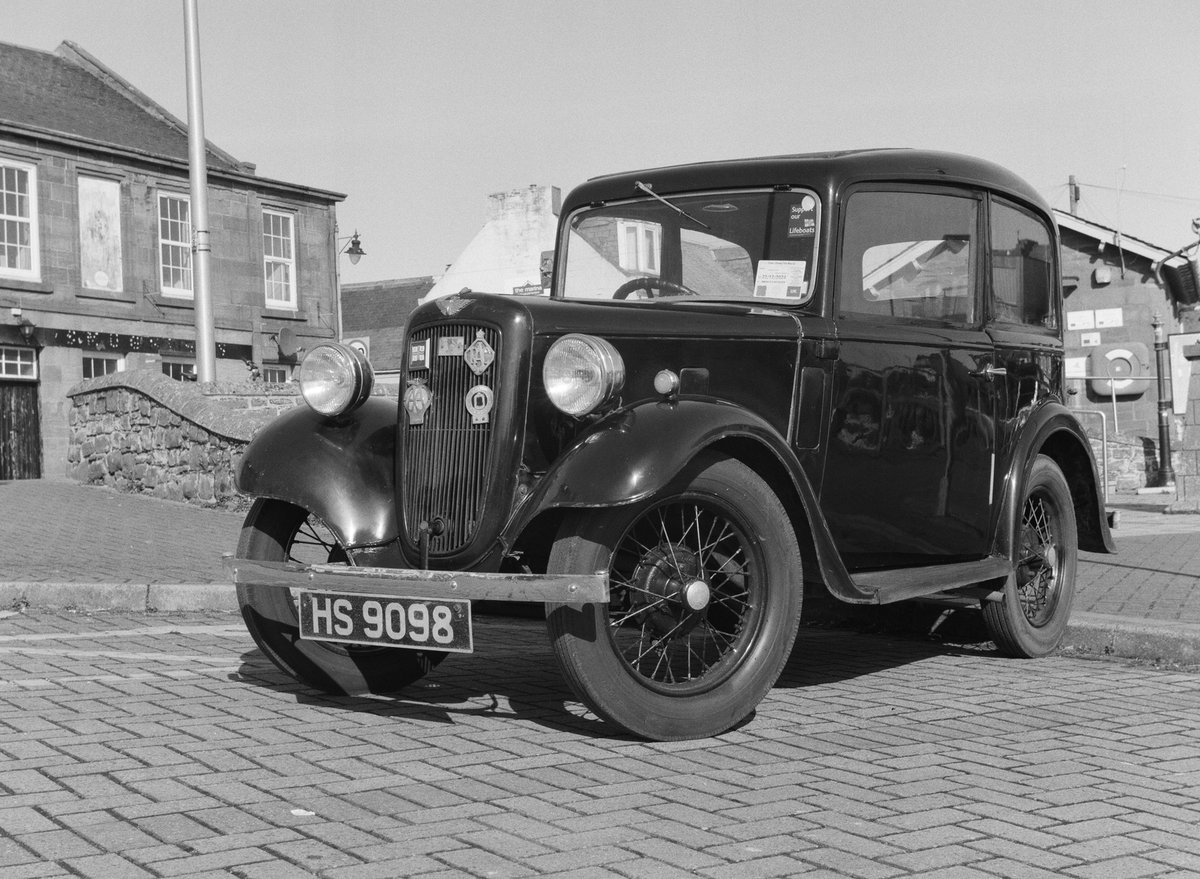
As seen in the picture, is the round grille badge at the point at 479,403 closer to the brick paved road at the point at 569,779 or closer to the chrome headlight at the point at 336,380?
the chrome headlight at the point at 336,380

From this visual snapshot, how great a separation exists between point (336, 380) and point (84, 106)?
965 inches

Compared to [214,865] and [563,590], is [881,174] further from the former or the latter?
[214,865]

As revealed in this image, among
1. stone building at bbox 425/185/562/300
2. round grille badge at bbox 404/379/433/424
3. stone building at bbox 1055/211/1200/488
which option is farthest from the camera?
stone building at bbox 425/185/562/300

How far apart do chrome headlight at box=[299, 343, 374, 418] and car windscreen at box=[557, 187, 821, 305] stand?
1.07m

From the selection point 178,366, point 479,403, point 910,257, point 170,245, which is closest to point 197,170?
point 170,245

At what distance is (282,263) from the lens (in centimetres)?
2902

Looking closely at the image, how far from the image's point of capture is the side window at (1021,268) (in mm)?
6305

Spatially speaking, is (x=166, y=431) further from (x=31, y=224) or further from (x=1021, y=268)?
(x=31, y=224)

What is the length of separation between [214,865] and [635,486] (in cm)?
168

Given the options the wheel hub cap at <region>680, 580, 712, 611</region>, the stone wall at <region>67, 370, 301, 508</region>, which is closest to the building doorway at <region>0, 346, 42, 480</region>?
the stone wall at <region>67, 370, 301, 508</region>

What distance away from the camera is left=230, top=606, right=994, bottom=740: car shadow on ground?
4996mm

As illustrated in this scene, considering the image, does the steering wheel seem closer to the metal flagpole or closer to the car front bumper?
the car front bumper

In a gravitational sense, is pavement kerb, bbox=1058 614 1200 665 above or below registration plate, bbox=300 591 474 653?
below

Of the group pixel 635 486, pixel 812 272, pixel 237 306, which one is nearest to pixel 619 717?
pixel 635 486
